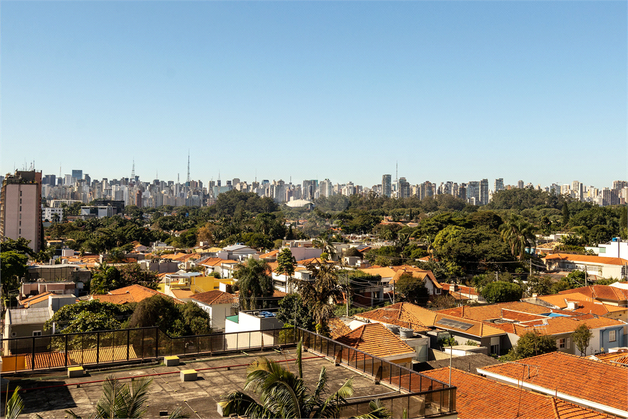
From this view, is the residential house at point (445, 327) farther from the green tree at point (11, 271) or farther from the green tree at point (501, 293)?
the green tree at point (11, 271)

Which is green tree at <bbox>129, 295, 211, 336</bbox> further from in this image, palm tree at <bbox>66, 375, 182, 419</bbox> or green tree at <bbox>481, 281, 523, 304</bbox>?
green tree at <bbox>481, 281, 523, 304</bbox>

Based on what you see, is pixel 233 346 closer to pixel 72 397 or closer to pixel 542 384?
pixel 72 397

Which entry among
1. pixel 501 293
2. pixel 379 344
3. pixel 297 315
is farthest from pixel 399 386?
A: pixel 501 293

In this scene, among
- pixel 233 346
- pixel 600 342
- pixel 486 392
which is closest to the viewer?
pixel 233 346

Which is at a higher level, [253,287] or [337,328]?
[337,328]

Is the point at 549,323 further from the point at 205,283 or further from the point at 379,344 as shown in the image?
the point at 205,283

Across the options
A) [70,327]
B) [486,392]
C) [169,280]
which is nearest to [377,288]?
[169,280]
